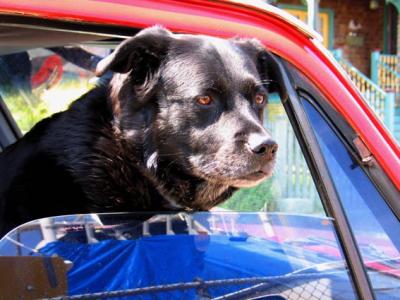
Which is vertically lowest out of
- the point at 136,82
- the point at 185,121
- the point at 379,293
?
the point at 379,293

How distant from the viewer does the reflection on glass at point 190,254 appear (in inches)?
46.4

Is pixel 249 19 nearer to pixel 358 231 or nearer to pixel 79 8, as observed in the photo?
pixel 79 8

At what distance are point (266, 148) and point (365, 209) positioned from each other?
Answer: 36 centimetres

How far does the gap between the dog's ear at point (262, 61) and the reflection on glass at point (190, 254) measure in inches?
19.6

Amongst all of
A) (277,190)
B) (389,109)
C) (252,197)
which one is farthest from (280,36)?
(389,109)

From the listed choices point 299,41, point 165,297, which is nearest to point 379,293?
point 165,297

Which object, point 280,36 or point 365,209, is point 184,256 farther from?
point 280,36

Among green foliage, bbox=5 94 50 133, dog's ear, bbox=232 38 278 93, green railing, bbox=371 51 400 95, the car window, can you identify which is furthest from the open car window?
green railing, bbox=371 51 400 95

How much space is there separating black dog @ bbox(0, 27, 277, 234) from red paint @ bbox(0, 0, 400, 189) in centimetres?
17

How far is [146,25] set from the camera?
140cm

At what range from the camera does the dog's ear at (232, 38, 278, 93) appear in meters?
1.67

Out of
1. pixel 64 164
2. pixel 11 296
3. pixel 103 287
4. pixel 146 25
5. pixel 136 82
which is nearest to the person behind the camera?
pixel 11 296

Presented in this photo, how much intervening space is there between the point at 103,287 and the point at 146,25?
66 cm

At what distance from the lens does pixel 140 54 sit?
5.84 ft
